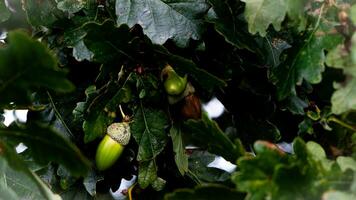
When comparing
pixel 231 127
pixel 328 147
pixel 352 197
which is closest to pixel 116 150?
pixel 231 127

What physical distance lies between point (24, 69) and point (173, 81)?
1.13ft

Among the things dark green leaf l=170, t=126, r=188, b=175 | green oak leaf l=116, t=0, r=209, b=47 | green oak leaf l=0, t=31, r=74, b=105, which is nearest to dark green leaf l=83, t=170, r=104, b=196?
dark green leaf l=170, t=126, r=188, b=175

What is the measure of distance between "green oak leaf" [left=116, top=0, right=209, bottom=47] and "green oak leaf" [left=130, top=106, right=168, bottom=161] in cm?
13

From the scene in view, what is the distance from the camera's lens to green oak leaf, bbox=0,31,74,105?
60cm

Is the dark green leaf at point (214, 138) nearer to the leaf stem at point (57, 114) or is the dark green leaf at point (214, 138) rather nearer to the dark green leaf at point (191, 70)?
the dark green leaf at point (191, 70)

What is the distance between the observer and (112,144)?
3.15ft

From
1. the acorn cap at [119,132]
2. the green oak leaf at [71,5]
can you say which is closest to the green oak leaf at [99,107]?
the acorn cap at [119,132]

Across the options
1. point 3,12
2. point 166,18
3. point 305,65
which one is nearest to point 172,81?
point 166,18

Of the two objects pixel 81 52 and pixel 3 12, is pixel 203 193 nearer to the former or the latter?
pixel 81 52

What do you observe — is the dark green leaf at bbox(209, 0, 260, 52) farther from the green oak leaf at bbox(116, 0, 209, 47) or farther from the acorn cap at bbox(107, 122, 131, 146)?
the acorn cap at bbox(107, 122, 131, 146)

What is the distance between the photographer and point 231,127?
108 cm

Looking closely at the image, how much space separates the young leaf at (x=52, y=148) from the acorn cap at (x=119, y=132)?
30 centimetres

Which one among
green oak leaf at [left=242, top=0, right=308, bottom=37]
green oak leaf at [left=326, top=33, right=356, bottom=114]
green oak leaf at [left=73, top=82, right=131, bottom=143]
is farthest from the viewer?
green oak leaf at [left=73, top=82, right=131, bottom=143]

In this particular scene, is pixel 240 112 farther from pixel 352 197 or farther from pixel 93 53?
pixel 352 197
